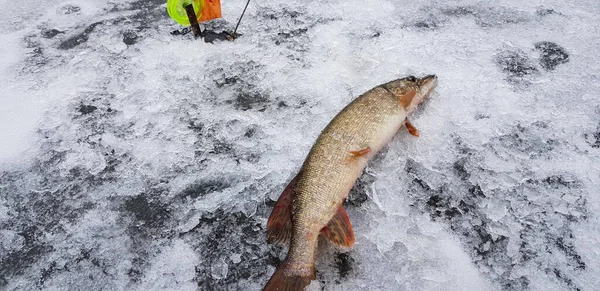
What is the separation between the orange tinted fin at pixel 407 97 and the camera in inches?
106

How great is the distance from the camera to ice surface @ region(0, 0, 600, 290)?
2.10 m

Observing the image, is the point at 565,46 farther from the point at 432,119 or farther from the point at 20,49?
the point at 20,49

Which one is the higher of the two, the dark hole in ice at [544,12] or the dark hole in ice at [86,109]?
the dark hole in ice at [86,109]

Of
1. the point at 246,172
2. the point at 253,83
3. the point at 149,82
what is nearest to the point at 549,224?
the point at 246,172

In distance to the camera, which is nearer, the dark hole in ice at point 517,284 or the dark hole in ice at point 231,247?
the dark hole in ice at point 517,284

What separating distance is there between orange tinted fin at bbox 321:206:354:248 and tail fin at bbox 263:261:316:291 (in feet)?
0.83

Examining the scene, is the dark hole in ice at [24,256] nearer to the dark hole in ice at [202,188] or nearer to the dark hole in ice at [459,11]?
the dark hole in ice at [202,188]

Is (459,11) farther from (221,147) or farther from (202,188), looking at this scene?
(202,188)

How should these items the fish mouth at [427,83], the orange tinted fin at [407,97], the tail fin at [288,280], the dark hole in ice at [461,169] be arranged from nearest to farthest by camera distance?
the tail fin at [288,280] → the dark hole in ice at [461,169] → the orange tinted fin at [407,97] → the fish mouth at [427,83]

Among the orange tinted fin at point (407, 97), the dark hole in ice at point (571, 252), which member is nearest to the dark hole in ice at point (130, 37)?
the orange tinted fin at point (407, 97)

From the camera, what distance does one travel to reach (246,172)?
2.55 meters

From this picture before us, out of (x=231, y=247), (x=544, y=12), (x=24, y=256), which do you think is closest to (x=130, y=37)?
(x=24, y=256)

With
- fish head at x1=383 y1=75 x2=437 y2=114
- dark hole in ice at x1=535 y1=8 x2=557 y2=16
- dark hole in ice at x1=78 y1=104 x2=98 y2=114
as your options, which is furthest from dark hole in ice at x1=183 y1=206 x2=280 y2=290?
dark hole in ice at x1=535 y1=8 x2=557 y2=16

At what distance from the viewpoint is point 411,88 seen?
2.75 metres
